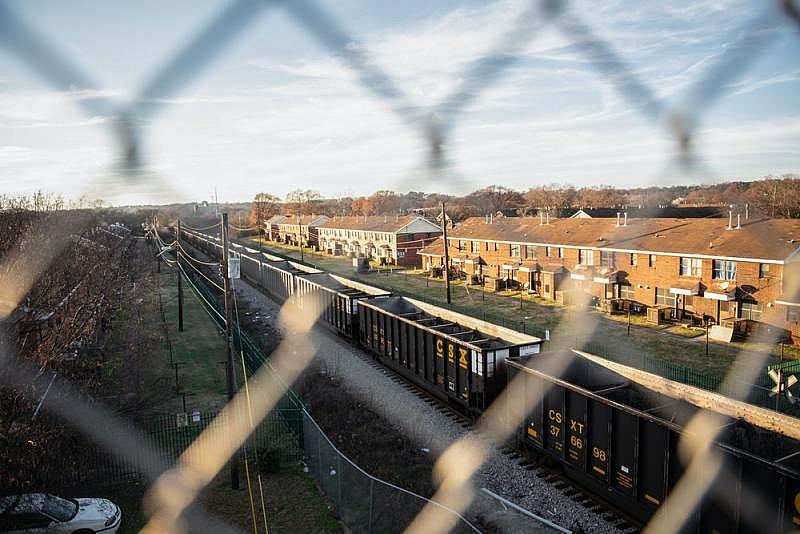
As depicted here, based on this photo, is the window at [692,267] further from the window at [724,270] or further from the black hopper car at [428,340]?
the black hopper car at [428,340]

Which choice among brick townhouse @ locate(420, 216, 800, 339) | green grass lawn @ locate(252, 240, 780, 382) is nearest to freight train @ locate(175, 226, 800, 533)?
green grass lawn @ locate(252, 240, 780, 382)

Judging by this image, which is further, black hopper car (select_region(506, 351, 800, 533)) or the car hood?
the car hood

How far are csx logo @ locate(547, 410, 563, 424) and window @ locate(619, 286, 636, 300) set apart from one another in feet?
76.5

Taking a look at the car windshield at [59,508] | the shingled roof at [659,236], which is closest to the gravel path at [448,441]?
the car windshield at [59,508]

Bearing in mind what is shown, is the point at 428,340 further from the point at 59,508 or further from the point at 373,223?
the point at 373,223

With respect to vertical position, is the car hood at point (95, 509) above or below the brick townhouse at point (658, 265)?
below

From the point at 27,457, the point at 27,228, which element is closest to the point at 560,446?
the point at 27,457

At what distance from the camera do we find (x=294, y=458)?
47.6 feet

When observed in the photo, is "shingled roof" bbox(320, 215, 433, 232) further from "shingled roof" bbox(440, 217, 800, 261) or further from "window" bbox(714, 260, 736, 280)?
"window" bbox(714, 260, 736, 280)

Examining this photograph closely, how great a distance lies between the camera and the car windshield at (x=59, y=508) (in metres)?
10.7

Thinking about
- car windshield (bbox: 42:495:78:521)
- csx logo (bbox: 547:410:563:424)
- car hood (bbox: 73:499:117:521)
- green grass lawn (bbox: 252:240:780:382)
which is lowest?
green grass lawn (bbox: 252:240:780:382)

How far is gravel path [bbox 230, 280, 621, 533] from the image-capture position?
11.4 meters

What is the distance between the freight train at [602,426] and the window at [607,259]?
706 inches

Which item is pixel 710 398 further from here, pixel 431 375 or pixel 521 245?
pixel 521 245
